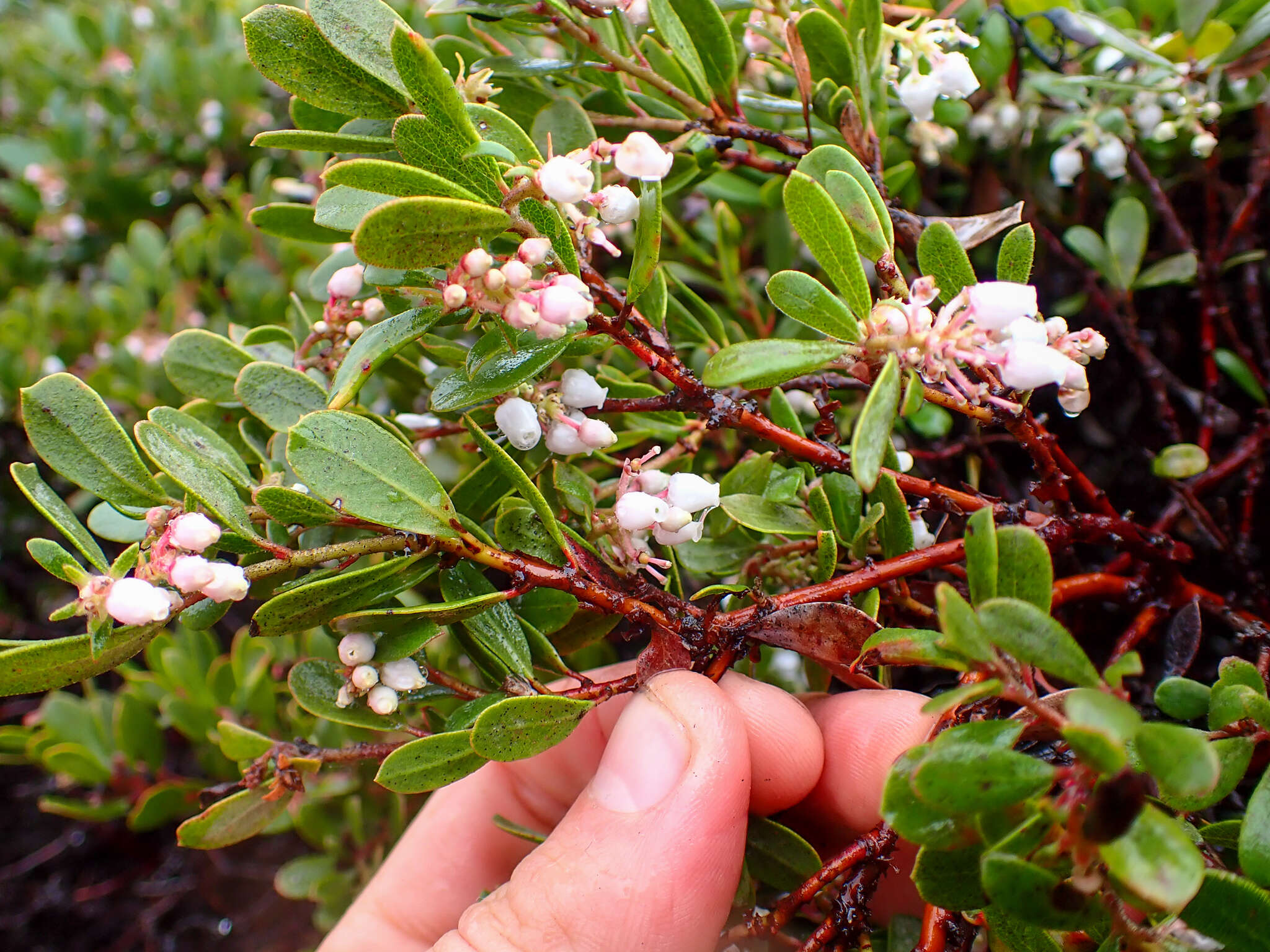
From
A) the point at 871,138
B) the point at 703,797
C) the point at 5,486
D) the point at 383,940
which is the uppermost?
the point at 871,138

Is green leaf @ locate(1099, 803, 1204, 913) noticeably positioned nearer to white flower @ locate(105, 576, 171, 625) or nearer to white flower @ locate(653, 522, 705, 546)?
white flower @ locate(653, 522, 705, 546)

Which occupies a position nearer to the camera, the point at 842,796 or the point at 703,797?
the point at 703,797

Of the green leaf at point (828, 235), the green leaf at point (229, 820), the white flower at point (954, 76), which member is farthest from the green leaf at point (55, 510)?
the white flower at point (954, 76)

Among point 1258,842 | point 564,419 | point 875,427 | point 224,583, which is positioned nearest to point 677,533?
point 564,419

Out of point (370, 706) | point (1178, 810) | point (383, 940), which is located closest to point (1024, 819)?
point (1178, 810)

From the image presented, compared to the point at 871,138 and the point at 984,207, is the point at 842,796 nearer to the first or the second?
the point at 871,138

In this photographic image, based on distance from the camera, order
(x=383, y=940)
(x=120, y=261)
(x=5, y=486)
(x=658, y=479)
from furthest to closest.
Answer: (x=5, y=486) < (x=120, y=261) < (x=383, y=940) < (x=658, y=479)

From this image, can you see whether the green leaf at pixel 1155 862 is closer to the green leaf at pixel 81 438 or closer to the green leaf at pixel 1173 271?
the green leaf at pixel 81 438
